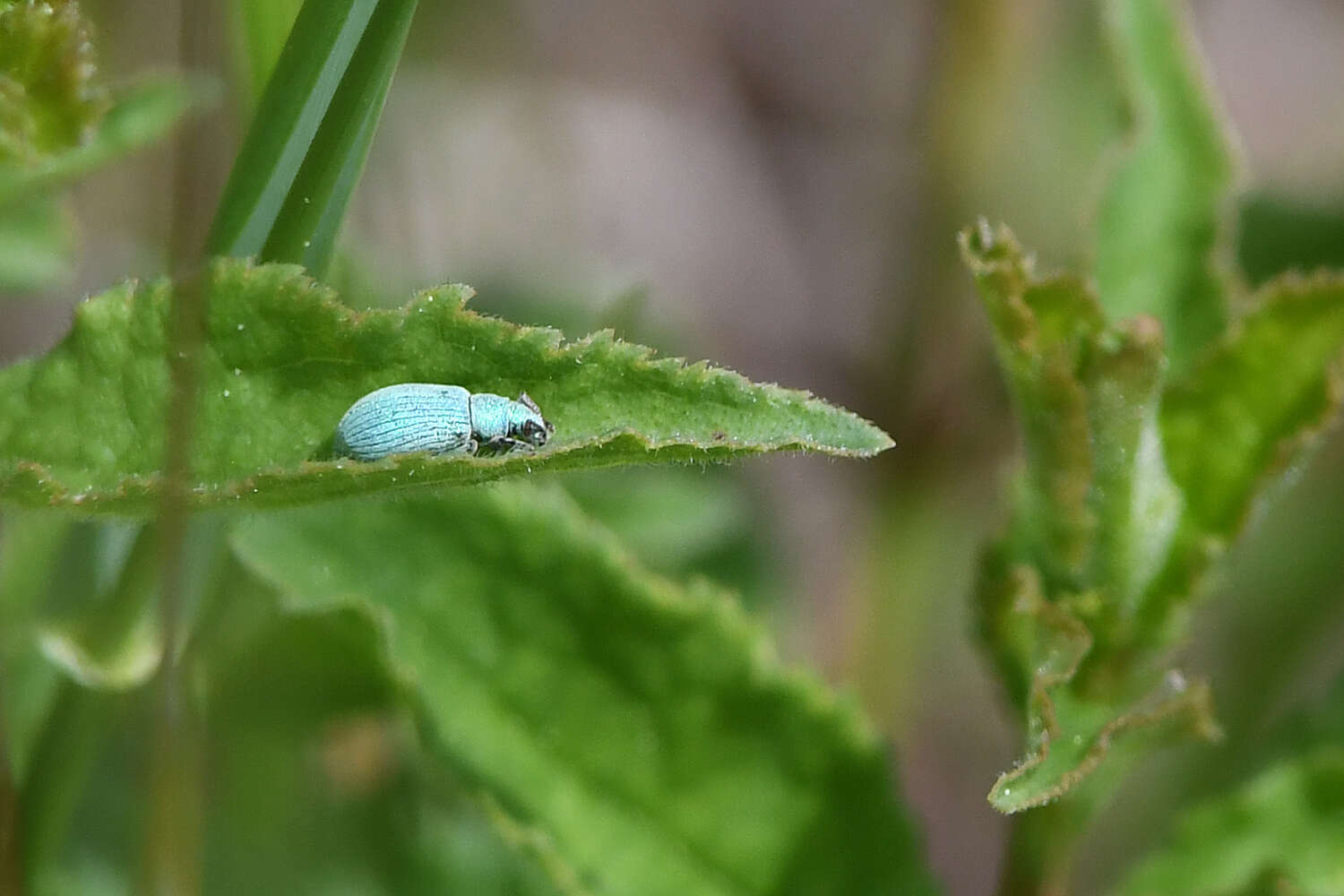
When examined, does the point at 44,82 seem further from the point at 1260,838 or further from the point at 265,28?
the point at 1260,838

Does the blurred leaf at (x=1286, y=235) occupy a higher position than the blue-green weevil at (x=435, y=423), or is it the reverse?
the blue-green weevil at (x=435, y=423)

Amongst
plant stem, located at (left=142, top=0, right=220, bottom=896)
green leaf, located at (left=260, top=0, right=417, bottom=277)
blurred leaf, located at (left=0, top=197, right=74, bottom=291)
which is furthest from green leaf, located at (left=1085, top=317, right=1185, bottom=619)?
blurred leaf, located at (left=0, top=197, right=74, bottom=291)

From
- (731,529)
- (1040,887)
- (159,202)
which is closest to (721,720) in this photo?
(1040,887)

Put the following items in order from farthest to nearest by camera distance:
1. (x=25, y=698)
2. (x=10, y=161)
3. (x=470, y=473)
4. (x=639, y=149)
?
(x=639, y=149) → (x=25, y=698) → (x=10, y=161) → (x=470, y=473)

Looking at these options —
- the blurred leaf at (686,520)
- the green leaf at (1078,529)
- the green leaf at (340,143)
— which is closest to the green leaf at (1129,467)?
the green leaf at (1078,529)

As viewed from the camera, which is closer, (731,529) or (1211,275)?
(1211,275)

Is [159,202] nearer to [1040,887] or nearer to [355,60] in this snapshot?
[355,60]

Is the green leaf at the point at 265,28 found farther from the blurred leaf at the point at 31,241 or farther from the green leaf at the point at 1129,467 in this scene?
the green leaf at the point at 1129,467
